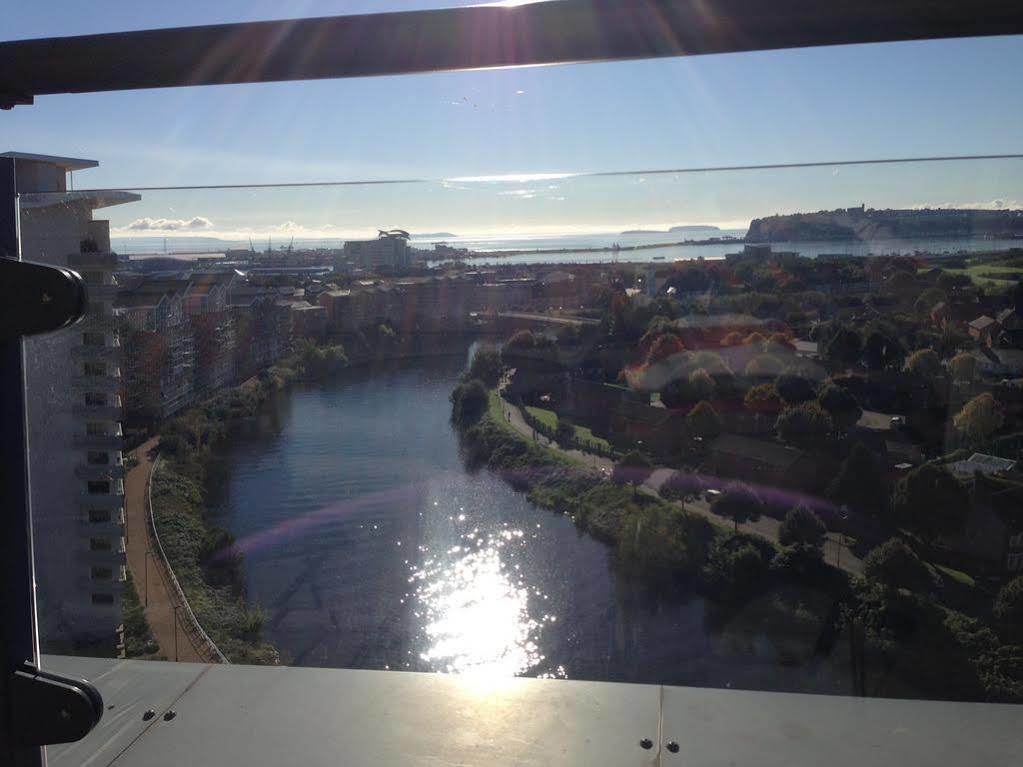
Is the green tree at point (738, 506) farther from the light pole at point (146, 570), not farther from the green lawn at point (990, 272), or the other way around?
the light pole at point (146, 570)

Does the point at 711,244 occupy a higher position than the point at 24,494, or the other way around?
the point at 711,244

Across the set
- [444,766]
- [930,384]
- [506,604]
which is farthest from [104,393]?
[930,384]

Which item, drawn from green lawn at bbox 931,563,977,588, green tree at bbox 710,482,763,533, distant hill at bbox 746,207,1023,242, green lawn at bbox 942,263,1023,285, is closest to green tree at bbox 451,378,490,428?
green tree at bbox 710,482,763,533

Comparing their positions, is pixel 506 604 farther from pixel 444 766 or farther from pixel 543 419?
pixel 444 766

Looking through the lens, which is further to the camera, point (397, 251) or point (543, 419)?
point (543, 419)

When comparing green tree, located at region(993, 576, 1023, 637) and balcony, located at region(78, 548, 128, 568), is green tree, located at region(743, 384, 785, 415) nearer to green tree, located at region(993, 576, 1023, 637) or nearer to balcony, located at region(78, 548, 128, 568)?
green tree, located at region(993, 576, 1023, 637)

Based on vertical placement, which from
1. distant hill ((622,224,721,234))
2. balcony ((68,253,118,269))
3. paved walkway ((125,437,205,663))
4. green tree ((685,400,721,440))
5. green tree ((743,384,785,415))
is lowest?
paved walkway ((125,437,205,663))
